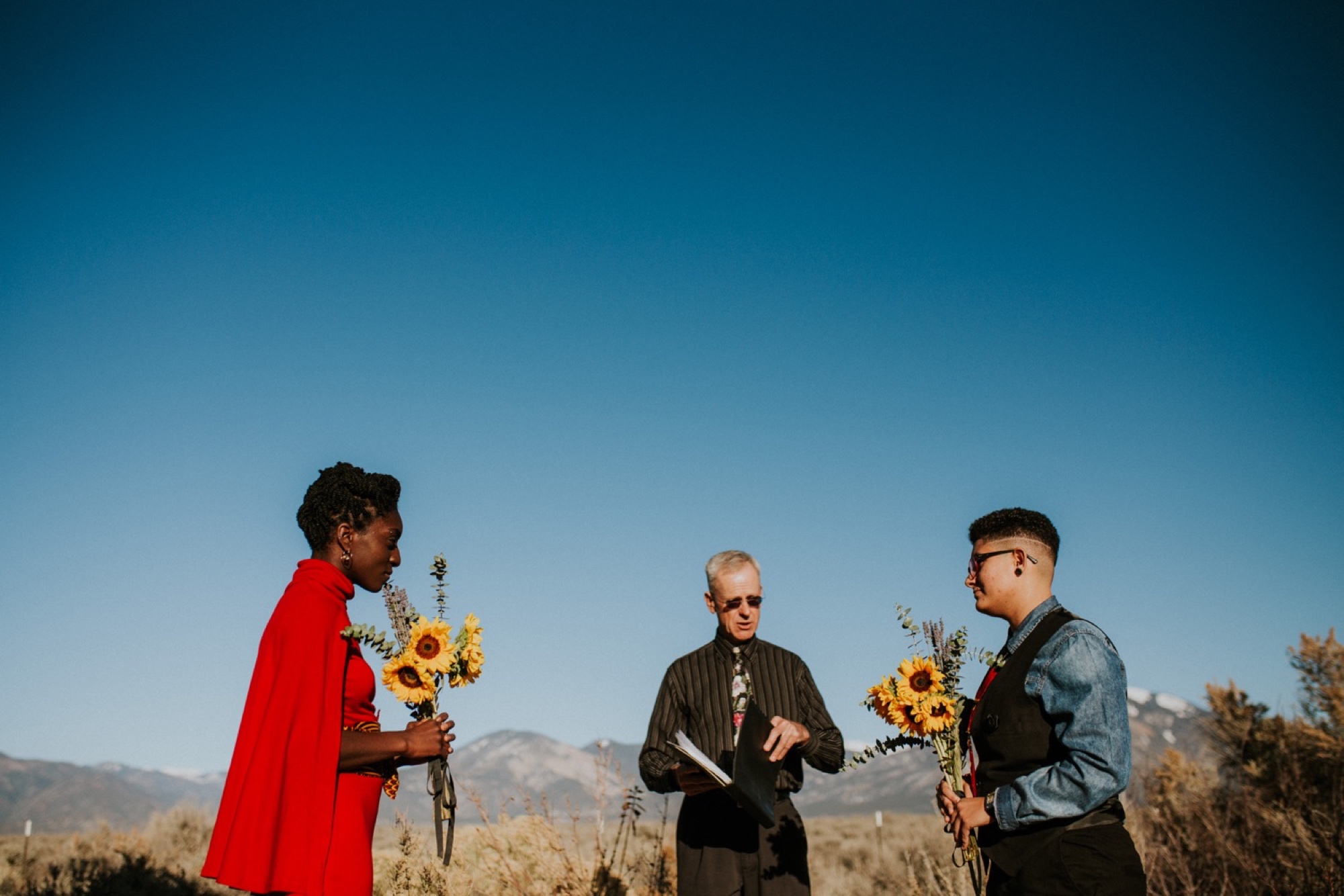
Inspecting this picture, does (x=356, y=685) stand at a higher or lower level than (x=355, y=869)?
→ higher

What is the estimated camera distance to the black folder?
3.65 m

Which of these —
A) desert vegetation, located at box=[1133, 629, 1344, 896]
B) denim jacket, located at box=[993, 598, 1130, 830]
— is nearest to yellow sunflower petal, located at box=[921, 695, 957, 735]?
denim jacket, located at box=[993, 598, 1130, 830]

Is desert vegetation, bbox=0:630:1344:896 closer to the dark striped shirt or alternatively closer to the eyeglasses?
the dark striped shirt

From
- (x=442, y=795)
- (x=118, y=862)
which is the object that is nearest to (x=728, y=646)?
(x=442, y=795)

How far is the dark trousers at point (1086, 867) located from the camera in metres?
3.06

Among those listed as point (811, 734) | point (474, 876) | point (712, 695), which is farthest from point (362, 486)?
point (474, 876)

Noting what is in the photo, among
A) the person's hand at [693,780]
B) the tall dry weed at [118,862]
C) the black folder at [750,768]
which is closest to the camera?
the black folder at [750,768]

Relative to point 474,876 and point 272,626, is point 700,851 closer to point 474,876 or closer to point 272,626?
point 272,626

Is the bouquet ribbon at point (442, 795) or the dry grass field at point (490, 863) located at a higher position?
the bouquet ribbon at point (442, 795)

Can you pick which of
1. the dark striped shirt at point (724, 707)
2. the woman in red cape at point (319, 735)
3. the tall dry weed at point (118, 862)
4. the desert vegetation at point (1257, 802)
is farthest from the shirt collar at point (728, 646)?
the tall dry weed at point (118, 862)

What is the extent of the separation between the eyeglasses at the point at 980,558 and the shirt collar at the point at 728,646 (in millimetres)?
1441

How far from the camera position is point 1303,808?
10148mm

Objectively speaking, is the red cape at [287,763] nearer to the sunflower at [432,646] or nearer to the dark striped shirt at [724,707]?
the sunflower at [432,646]

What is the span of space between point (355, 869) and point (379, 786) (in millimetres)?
312
